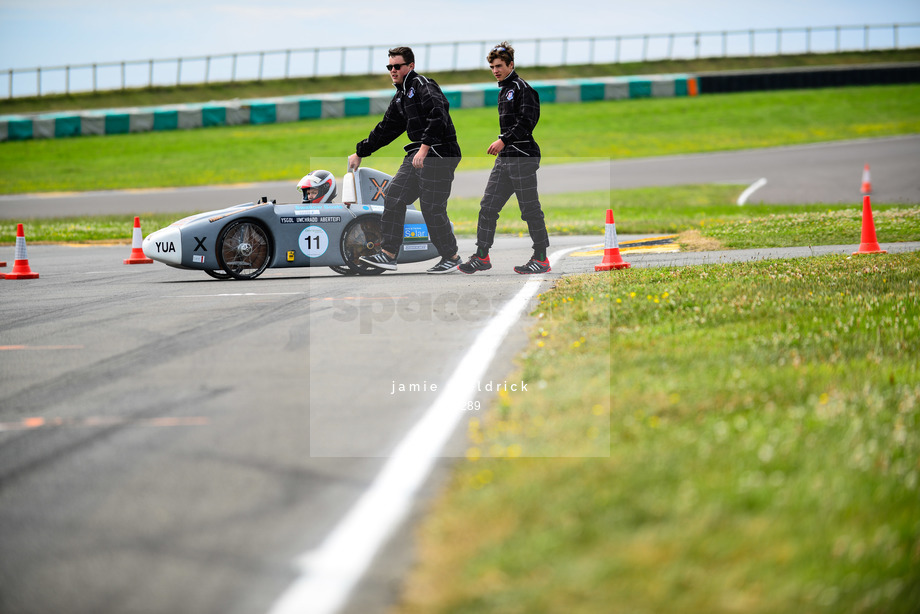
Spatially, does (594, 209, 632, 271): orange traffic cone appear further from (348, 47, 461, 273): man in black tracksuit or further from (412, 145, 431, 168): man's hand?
(412, 145, 431, 168): man's hand

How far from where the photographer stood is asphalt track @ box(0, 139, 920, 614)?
9.57 ft

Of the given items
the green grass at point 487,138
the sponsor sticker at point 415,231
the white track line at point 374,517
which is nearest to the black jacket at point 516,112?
the sponsor sticker at point 415,231

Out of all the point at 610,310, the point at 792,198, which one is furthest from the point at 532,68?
the point at 610,310

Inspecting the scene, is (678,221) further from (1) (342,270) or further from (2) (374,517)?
(2) (374,517)

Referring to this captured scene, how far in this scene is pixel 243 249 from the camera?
10.2 meters

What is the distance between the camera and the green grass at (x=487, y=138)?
3416cm

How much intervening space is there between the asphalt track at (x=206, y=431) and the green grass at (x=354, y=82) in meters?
49.1

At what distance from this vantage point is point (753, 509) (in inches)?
124

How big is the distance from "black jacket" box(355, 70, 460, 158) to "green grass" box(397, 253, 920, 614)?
164 inches

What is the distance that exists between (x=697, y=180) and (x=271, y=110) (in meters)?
25.5

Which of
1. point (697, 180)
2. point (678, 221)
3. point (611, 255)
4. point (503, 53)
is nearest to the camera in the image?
point (503, 53)

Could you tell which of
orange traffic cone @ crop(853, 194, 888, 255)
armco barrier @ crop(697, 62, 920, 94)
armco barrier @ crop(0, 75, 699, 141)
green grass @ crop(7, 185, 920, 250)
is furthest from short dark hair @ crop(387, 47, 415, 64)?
armco barrier @ crop(697, 62, 920, 94)

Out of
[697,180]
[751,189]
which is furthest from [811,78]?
[751,189]

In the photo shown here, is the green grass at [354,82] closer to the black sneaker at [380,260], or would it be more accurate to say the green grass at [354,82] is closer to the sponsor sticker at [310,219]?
the sponsor sticker at [310,219]
